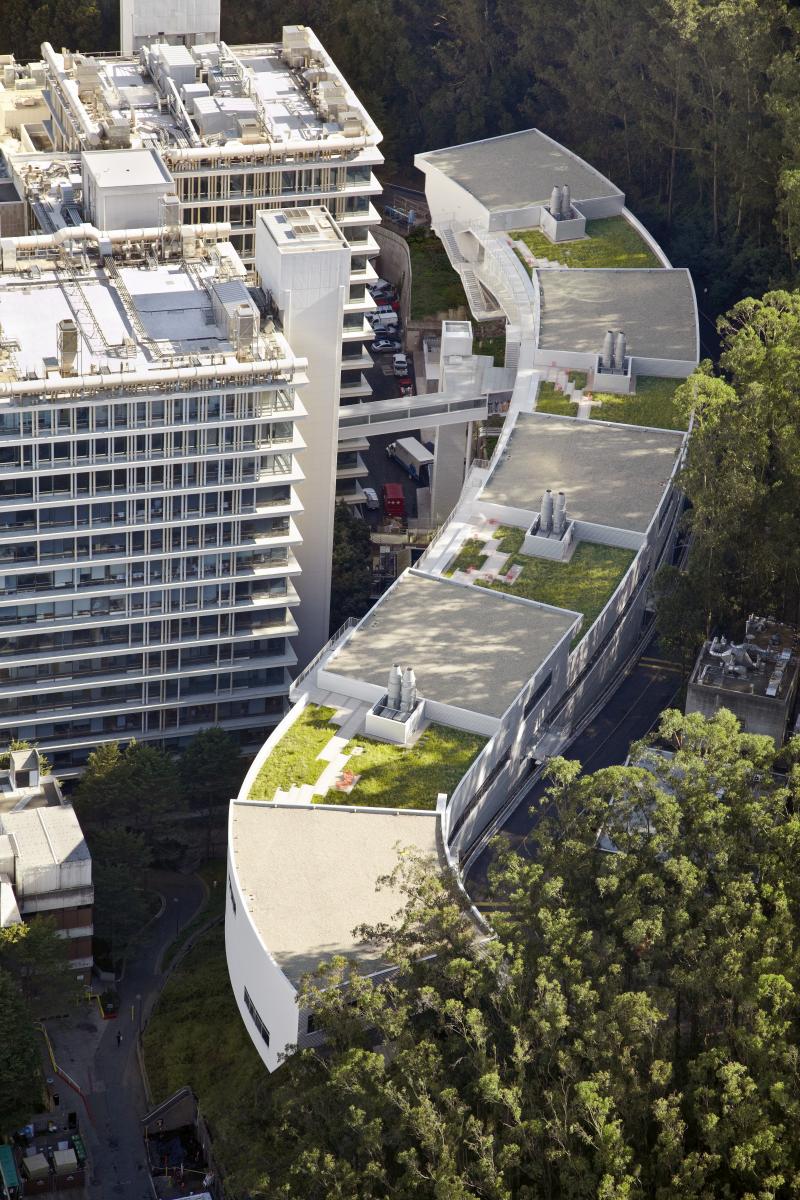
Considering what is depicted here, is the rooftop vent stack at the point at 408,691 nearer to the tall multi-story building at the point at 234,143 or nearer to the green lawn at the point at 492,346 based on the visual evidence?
the tall multi-story building at the point at 234,143

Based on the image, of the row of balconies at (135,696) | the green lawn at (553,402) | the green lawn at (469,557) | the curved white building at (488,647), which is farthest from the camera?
the green lawn at (553,402)

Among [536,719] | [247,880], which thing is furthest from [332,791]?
[536,719]

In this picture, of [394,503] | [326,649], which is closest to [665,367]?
[394,503]

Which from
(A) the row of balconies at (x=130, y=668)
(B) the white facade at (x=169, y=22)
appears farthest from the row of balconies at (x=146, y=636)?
(B) the white facade at (x=169, y=22)

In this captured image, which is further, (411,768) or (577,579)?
(577,579)

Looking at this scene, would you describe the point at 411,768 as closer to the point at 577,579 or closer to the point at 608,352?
the point at 577,579

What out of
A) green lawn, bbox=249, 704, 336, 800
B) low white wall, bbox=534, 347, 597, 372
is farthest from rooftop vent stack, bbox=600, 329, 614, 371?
green lawn, bbox=249, 704, 336, 800
